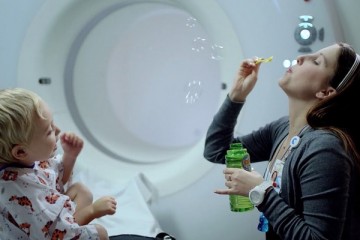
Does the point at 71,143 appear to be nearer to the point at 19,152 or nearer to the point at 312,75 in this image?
the point at 19,152

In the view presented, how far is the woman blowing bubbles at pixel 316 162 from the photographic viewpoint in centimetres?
86

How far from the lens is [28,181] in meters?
0.95

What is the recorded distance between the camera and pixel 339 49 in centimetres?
97

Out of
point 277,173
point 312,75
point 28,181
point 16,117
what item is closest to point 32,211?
point 28,181

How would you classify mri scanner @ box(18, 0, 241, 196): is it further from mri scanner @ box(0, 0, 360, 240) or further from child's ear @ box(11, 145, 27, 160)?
child's ear @ box(11, 145, 27, 160)

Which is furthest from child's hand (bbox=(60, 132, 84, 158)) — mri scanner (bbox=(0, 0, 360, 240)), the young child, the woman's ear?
the woman's ear

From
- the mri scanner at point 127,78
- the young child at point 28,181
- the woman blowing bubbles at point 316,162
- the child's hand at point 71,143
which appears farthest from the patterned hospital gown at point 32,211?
the mri scanner at point 127,78

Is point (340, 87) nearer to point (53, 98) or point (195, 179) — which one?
point (195, 179)

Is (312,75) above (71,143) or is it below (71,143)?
above

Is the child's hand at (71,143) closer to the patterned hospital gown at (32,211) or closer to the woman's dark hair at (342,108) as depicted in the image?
the patterned hospital gown at (32,211)

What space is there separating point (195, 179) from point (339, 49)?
0.63 meters

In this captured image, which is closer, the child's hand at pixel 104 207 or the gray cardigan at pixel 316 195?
the gray cardigan at pixel 316 195

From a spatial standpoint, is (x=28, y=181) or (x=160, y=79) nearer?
(x=28, y=181)

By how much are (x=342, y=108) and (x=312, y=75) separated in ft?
0.31
